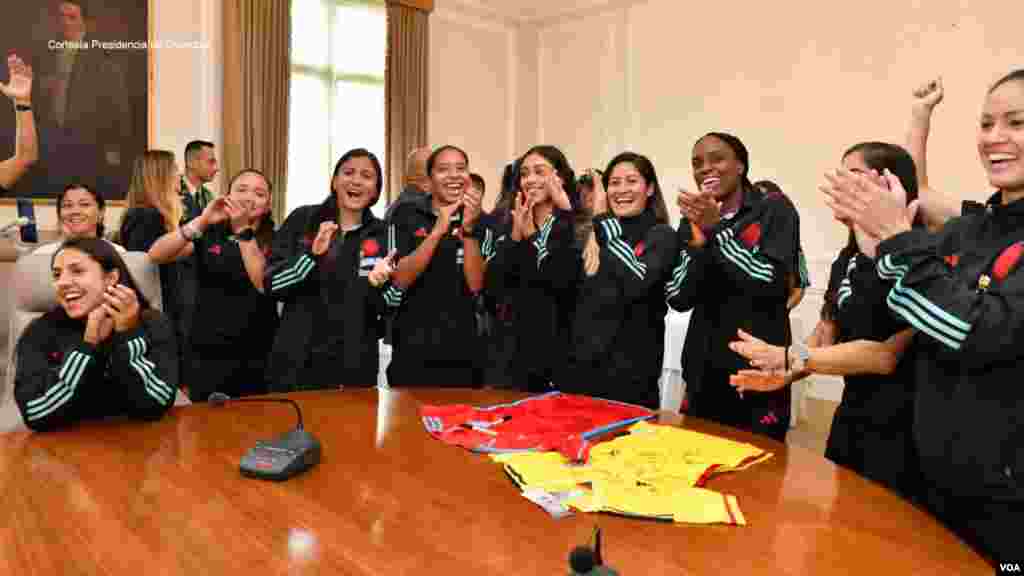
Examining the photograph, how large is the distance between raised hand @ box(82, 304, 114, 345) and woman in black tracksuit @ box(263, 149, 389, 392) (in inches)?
29.0

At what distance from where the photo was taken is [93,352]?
173 centimetres

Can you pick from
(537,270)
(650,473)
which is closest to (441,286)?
(537,270)

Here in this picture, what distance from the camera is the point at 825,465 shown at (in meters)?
1.50

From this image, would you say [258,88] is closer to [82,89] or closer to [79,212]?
[82,89]

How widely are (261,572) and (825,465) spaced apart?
3.57 feet

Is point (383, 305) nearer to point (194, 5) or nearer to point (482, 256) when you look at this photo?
point (482, 256)

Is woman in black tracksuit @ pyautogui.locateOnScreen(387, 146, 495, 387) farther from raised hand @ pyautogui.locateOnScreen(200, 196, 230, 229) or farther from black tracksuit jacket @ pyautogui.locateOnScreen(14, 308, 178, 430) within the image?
black tracksuit jacket @ pyautogui.locateOnScreen(14, 308, 178, 430)

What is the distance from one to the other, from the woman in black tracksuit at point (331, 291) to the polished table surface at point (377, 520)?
90 centimetres

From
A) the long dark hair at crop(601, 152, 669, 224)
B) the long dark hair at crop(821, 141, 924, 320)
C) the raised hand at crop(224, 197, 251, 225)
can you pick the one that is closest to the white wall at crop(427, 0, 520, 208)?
the raised hand at crop(224, 197, 251, 225)

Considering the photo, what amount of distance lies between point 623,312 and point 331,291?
3.25 ft

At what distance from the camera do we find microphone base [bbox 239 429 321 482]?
1.33 metres

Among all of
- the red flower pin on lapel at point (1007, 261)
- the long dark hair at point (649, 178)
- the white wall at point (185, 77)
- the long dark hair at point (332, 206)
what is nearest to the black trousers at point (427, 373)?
the long dark hair at point (332, 206)

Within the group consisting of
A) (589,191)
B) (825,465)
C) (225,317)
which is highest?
(589,191)

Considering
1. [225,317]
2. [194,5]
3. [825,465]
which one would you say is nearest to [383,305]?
[225,317]
